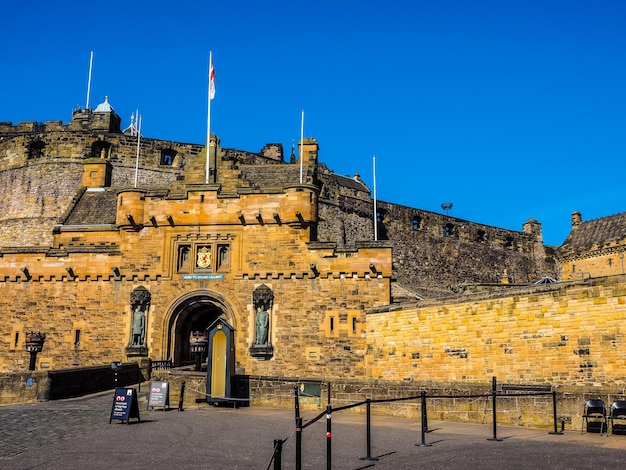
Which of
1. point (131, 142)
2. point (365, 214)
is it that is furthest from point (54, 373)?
point (365, 214)

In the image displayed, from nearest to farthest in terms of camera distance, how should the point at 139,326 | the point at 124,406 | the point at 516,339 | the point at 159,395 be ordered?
the point at 124,406 < the point at 159,395 < the point at 516,339 < the point at 139,326

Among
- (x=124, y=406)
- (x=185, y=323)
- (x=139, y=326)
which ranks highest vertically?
(x=185, y=323)

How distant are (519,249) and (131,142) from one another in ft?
113

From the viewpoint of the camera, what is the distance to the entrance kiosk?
58.1ft

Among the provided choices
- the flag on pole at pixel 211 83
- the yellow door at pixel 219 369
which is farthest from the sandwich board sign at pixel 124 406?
the flag on pole at pixel 211 83

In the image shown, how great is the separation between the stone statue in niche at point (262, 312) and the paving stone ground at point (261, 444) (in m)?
10.2

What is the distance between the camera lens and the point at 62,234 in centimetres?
3127

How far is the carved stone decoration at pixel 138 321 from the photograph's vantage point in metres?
26.5

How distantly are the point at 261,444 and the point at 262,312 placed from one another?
14.7m

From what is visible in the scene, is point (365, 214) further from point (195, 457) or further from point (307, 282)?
point (195, 457)

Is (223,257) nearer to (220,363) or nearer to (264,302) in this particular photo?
(264,302)

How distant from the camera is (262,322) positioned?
2636 centimetres

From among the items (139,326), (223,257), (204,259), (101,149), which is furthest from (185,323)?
(101,149)

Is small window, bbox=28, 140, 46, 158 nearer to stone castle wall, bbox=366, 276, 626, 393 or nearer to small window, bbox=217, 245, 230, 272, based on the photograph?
small window, bbox=217, 245, 230, 272
